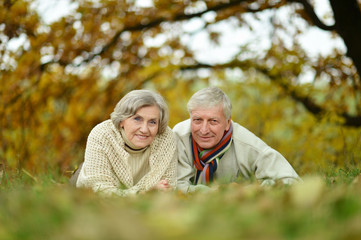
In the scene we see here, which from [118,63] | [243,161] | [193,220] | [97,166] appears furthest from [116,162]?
[118,63]

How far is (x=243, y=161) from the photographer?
11.4 feet

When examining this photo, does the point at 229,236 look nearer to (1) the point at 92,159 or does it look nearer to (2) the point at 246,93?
(1) the point at 92,159

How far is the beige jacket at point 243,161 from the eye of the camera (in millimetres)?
3402

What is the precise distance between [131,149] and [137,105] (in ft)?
1.34

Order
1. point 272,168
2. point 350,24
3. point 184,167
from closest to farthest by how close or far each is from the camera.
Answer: point 272,168, point 184,167, point 350,24

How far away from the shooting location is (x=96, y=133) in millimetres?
3184

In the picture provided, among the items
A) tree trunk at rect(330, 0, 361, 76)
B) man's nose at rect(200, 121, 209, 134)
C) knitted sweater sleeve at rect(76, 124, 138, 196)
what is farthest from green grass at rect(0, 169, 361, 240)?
tree trunk at rect(330, 0, 361, 76)

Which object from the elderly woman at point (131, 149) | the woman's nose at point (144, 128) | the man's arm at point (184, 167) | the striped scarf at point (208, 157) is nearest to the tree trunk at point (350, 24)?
the striped scarf at point (208, 157)

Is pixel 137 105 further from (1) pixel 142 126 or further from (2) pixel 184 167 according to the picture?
(2) pixel 184 167

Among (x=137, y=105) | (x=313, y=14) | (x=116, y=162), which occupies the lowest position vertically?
(x=116, y=162)

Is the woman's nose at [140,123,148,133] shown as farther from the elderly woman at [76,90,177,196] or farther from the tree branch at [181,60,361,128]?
the tree branch at [181,60,361,128]

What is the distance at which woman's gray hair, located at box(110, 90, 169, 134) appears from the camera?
313cm

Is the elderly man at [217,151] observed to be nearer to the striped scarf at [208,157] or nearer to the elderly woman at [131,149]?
the striped scarf at [208,157]

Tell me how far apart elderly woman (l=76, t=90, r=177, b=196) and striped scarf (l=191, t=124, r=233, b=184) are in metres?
0.26
